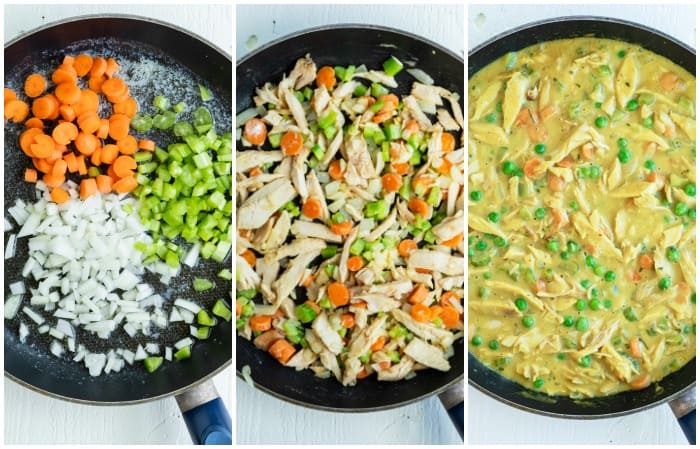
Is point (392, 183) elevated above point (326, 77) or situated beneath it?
situated beneath

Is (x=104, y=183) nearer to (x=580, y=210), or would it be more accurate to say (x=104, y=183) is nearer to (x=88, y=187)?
(x=88, y=187)

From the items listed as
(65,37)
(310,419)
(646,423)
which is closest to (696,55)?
(646,423)

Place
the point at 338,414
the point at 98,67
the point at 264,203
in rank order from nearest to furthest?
the point at 264,203, the point at 98,67, the point at 338,414

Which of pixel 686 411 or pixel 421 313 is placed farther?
pixel 686 411

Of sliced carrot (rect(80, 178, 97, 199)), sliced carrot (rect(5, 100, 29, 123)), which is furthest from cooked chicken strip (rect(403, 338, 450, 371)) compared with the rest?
sliced carrot (rect(5, 100, 29, 123))

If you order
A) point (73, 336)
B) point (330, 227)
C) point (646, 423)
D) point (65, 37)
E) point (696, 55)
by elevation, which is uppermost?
point (65, 37)

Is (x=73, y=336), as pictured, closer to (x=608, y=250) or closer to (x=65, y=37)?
(x=65, y=37)

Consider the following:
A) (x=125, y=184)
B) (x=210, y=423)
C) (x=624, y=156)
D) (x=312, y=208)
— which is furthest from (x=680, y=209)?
(x=125, y=184)
